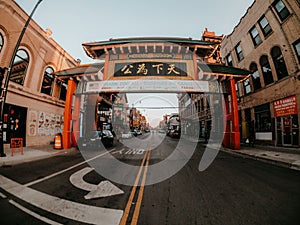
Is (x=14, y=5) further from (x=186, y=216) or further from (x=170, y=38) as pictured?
(x=186, y=216)

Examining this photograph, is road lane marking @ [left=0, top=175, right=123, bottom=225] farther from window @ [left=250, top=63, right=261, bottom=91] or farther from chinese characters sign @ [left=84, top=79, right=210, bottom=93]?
window @ [left=250, top=63, right=261, bottom=91]

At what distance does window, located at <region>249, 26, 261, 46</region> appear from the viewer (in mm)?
18016

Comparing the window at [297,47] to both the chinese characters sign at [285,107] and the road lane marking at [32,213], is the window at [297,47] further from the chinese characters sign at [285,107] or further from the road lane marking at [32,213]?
the road lane marking at [32,213]

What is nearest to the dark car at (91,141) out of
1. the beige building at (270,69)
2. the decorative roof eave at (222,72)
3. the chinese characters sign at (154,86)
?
the chinese characters sign at (154,86)

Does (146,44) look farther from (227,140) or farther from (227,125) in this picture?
(227,140)

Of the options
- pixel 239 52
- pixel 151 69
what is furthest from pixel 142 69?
pixel 239 52

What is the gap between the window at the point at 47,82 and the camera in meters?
17.0

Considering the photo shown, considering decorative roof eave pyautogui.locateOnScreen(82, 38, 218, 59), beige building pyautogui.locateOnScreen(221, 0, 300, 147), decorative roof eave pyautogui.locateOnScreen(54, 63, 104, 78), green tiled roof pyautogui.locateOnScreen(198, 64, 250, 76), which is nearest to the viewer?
beige building pyautogui.locateOnScreen(221, 0, 300, 147)

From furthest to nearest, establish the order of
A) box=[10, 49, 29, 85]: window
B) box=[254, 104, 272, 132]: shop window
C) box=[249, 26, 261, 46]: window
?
box=[249, 26, 261, 46]: window < box=[254, 104, 272, 132]: shop window < box=[10, 49, 29, 85]: window

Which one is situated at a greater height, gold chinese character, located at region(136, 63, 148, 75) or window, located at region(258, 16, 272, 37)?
window, located at region(258, 16, 272, 37)

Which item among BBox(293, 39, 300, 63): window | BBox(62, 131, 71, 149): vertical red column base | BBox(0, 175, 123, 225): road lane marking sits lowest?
BBox(0, 175, 123, 225): road lane marking

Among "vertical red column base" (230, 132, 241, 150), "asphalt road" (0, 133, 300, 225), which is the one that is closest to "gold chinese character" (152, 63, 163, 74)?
"vertical red column base" (230, 132, 241, 150)

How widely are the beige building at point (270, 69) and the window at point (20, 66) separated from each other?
70.0ft

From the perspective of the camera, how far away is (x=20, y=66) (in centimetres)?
1401
